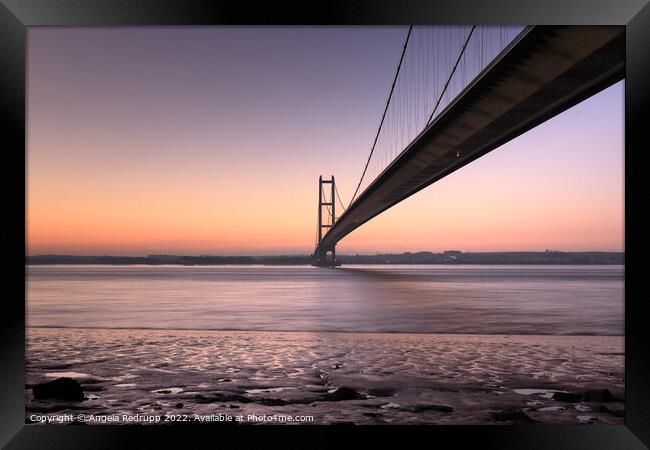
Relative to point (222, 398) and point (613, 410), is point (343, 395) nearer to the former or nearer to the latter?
point (222, 398)

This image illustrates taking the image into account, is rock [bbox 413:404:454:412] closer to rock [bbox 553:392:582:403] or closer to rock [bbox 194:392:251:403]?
rock [bbox 553:392:582:403]

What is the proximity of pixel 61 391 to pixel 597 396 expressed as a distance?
4.93m

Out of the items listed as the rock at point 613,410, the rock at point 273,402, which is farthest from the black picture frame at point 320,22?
the rock at point 273,402

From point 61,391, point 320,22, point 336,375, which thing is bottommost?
point 336,375

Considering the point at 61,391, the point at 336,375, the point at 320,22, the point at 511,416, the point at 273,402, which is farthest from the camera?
the point at 336,375

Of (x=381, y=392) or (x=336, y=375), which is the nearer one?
(x=381, y=392)

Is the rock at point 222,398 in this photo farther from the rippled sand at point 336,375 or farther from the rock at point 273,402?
the rock at point 273,402

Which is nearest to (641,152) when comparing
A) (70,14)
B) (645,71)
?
(645,71)

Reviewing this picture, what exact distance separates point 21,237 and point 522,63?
979 cm

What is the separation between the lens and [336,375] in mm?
6652

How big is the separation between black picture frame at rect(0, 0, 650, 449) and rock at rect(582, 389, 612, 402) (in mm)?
967

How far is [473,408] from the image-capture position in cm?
520

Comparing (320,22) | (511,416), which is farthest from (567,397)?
(320,22)

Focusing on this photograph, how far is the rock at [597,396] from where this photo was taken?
18.0 feet
